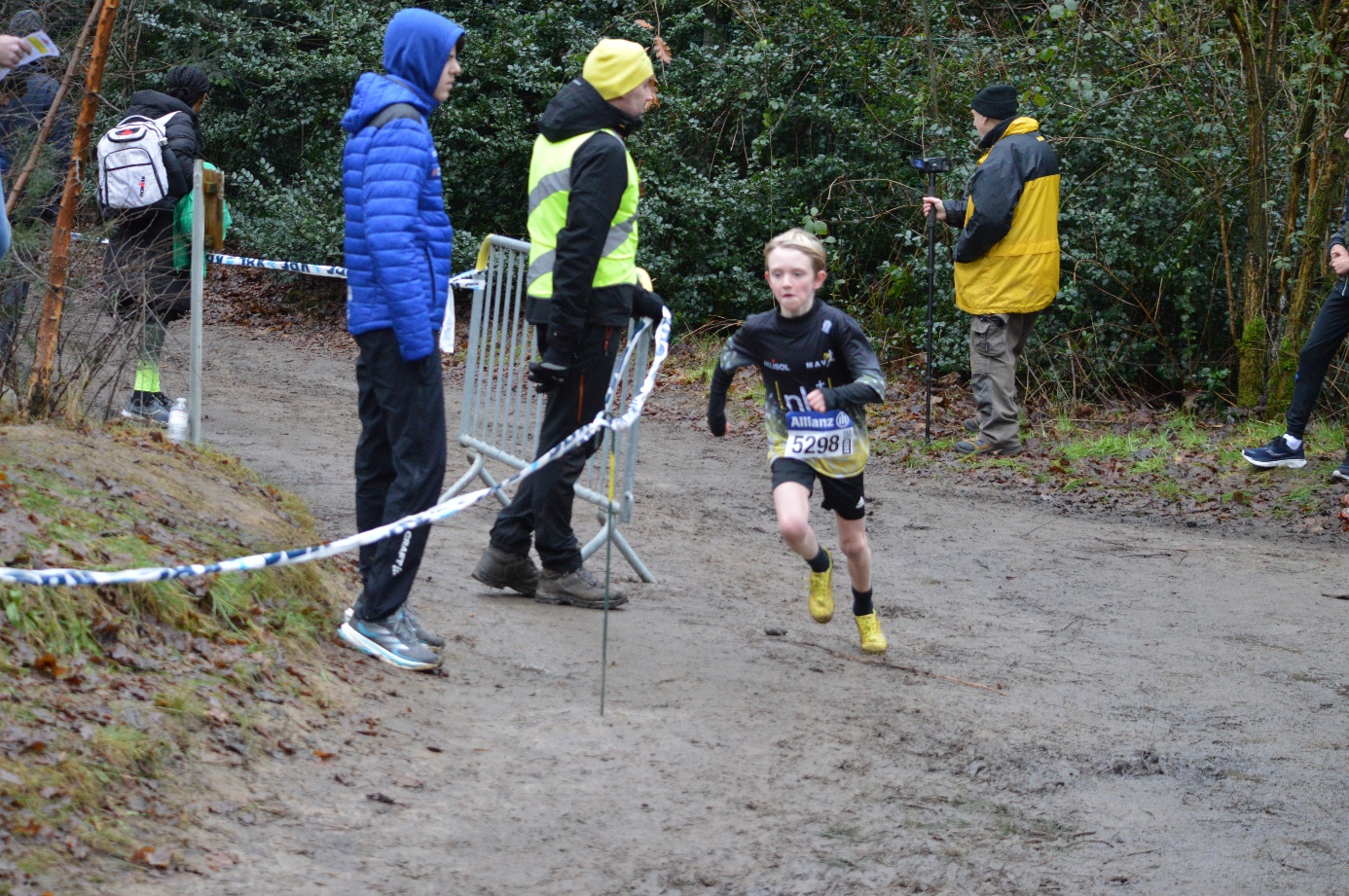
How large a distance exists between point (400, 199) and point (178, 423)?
338 centimetres

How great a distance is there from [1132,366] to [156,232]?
8.46 m

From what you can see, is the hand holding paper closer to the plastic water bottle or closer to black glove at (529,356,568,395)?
black glove at (529,356,568,395)

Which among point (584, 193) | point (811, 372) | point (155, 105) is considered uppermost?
point (155, 105)

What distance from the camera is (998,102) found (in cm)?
1039

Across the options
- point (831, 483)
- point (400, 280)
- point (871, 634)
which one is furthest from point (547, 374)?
point (871, 634)

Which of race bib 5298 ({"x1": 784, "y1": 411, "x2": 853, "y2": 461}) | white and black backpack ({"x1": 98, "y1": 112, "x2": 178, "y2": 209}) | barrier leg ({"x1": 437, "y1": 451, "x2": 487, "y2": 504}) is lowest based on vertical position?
barrier leg ({"x1": 437, "y1": 451, "x2": 487, "y2": 504})

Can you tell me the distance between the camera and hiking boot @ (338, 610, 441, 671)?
5309 mm

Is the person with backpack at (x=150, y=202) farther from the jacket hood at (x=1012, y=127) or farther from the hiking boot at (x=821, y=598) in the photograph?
the jacket hood at (x=1012, y=127)

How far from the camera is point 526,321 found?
21.1 feet

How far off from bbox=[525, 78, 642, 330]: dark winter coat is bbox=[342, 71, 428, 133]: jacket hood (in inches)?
34.2

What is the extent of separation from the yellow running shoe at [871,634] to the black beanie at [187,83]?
5.58 metres

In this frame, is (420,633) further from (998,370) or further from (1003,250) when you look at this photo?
(1003,250)

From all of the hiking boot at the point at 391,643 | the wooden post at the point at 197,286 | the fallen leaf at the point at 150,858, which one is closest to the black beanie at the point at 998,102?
the wooden post at the point at 197,286

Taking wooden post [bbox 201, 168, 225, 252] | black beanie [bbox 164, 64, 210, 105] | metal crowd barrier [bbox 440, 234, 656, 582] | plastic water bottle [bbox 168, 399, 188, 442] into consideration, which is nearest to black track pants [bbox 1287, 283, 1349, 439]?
metal crowd barrier [bbox 440, 234, 656, 582]
